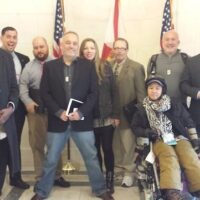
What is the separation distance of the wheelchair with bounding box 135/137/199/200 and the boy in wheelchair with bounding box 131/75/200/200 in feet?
0.21

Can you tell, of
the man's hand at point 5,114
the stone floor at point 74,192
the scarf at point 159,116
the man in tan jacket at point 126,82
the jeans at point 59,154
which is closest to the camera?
the man's hand at point 5,114

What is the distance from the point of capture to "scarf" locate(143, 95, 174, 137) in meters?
3.21

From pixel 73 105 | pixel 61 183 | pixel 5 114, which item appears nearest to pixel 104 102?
pixel 73 105

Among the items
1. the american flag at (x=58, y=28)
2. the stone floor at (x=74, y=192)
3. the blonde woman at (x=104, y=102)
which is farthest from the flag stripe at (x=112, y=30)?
the stone floor at (x=74, y=192)

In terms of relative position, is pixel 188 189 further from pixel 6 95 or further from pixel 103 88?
pixel 6 95

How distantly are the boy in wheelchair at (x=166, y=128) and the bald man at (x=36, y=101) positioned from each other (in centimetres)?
98

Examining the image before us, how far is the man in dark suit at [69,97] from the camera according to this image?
10.6ft

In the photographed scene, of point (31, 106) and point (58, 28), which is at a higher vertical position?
point (58, 28)

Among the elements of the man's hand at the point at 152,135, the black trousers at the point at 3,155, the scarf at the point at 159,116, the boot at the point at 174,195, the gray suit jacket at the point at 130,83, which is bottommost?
the boot at the point at 174,195

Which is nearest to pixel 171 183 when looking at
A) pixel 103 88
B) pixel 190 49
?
pixel 103 88

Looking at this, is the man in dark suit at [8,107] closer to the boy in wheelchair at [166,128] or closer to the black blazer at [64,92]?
the black blazer at [64,92]

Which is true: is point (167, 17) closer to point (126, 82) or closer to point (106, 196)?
point (126, 82)

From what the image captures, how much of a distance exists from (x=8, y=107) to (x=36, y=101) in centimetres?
51

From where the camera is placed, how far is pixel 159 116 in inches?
128
